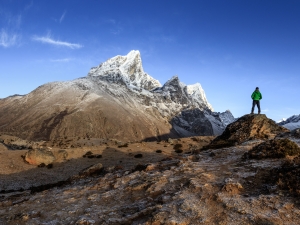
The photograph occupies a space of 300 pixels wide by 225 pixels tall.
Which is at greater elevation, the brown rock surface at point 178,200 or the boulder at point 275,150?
the boulder at point 275,150

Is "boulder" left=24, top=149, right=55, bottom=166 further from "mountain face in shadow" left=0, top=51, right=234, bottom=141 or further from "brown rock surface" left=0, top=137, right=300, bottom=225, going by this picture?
"mountain face in shadow" left=0, top=51, right=234, bottom=141

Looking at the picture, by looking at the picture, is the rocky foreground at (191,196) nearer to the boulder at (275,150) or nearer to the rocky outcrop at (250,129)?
the boulder at (275,150)

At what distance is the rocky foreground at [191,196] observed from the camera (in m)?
9.34

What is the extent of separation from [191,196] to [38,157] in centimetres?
2922

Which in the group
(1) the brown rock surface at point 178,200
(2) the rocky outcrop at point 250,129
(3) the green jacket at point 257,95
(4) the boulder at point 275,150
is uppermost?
(3) the green jacket at point 257,95

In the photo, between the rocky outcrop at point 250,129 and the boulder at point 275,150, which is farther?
the rocky outcrop at point 250,129

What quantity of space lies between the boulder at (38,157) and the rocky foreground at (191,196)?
792 inches

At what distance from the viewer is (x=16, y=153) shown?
1442 inches

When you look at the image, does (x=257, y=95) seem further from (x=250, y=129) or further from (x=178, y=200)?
(x=178, y=200)

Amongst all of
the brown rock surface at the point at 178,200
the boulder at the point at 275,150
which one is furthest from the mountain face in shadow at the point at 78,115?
the boulder at the point at 275,150

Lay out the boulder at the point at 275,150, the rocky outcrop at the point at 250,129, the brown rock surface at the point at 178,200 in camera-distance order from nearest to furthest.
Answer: the brown rock surface at the point at 178,200 < the boulder at the point at 275,150 < the rocky outcrop at the point at 250,129

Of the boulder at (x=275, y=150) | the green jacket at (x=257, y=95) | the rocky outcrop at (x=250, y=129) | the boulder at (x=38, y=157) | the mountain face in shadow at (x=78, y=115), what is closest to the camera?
the boulder at (x=275, y=150)

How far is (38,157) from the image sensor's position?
115 feet

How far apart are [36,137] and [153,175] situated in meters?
119
